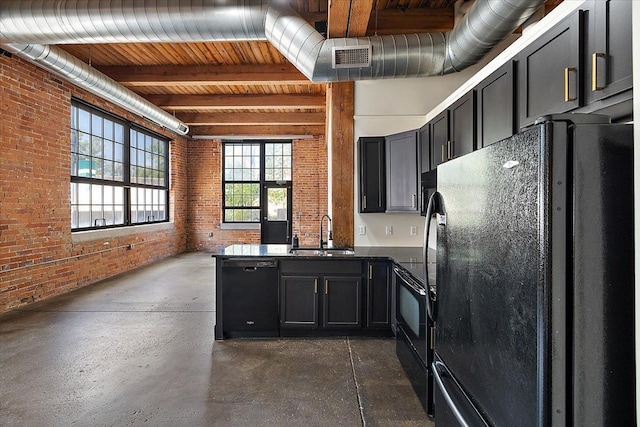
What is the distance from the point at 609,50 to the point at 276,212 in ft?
27.9

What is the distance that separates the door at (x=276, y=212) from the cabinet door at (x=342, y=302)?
6080 mm

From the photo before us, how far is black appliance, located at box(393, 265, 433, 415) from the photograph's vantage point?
2.26 meters

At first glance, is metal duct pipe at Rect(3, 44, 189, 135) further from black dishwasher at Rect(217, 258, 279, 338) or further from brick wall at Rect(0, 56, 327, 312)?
black dishwasher at Rect(217, 258, 279, 338)

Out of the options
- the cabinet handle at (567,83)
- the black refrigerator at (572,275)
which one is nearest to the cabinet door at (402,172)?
the cabinet handle at (567,83)

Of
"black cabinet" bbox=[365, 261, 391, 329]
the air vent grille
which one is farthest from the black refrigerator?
the air vent grille

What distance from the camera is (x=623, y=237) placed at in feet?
2.82

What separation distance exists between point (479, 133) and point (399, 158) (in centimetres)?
136

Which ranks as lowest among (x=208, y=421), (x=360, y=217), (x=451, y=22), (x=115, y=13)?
(x=208, y=421)

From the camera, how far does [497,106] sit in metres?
2.37

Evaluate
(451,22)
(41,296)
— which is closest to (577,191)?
(451,22)

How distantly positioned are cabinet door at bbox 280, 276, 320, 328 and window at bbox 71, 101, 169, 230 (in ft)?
13.0

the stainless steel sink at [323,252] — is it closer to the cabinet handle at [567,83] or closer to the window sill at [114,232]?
the cabinet handle at [567,83]

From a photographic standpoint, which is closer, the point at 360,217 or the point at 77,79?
the point at 360,217

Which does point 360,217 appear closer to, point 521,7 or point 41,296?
point 521,7
